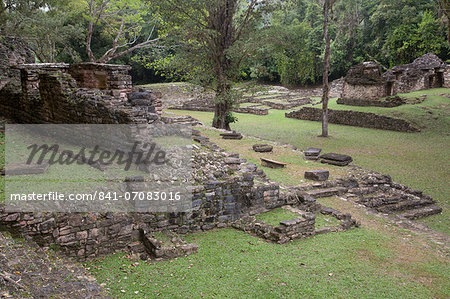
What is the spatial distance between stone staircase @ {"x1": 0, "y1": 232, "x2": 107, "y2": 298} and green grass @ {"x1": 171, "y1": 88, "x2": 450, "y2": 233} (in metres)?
8.31

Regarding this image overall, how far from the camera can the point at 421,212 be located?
31.9ft

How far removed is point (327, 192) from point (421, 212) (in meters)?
2.47

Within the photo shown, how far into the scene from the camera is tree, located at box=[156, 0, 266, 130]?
17.1 meters

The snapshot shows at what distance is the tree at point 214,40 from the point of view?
17.1 metres

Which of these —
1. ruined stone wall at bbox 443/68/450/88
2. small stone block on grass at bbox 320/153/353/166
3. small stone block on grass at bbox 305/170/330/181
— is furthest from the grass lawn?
ruined stone wall at bbox 443/68/450/88

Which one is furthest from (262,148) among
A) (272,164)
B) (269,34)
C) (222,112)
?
(269,34)

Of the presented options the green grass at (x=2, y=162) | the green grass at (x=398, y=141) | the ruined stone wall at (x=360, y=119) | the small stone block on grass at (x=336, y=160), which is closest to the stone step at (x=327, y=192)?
the green grass at (x=398, y=141)

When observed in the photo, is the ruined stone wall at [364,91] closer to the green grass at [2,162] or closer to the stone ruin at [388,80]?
the stone ruin at [388,80]

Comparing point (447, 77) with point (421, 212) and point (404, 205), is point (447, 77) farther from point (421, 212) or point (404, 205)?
point (421, 212)

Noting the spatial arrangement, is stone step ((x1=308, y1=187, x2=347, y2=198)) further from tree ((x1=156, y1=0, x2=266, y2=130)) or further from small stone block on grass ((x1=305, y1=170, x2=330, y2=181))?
tree ((x1=156, y1=0, x2=266, y2=130))

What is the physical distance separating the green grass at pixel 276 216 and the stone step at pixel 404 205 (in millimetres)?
3328

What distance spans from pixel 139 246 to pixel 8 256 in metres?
2.14

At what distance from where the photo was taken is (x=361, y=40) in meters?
40.9

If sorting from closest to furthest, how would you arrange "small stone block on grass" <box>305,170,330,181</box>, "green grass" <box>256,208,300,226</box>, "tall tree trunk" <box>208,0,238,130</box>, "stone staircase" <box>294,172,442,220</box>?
"green grass" <box>256,208,300,226</box>, "stone staircase" <box>294,172,442,220</box>, "small stone block on grass" <box>305,170,330,181</box>, "tall tree trunk" <box>208,0,238,130</box>
